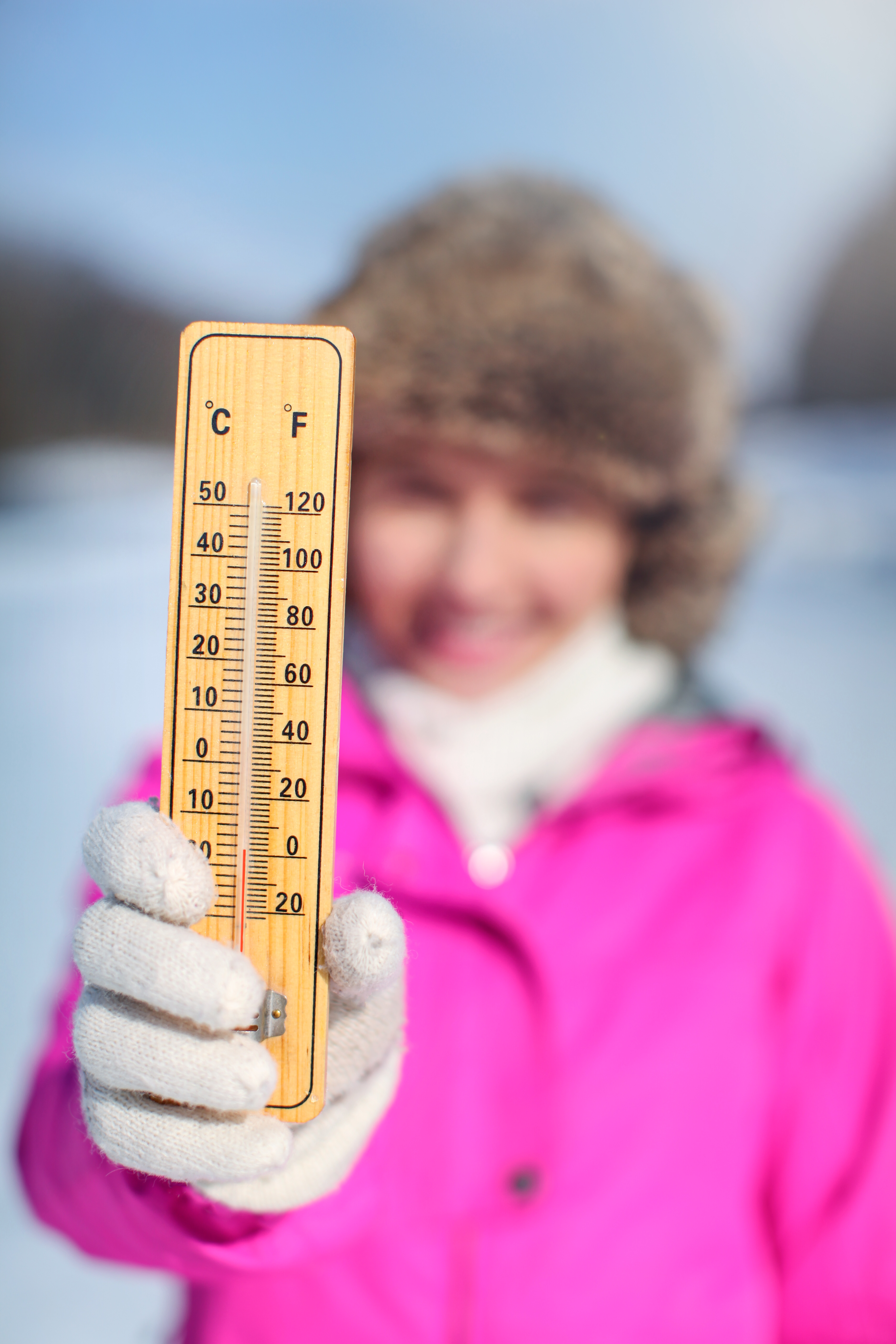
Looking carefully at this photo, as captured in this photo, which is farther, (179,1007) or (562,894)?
(562,894)

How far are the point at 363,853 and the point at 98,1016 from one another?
1.53 feet

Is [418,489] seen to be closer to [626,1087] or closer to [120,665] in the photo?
[626,1087]

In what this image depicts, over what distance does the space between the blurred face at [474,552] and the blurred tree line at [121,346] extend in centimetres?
39

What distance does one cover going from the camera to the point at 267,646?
1.48 feet

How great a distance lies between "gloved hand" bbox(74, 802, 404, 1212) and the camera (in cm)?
40

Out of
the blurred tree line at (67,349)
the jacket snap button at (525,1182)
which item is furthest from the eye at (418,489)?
the blurred tree line at (67,349)

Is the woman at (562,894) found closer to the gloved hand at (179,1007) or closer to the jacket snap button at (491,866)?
the jacket snap button at (491,866)

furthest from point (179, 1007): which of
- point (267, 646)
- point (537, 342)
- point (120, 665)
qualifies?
point (120, 665)

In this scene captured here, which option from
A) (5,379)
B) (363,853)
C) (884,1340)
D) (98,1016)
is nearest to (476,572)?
(363,853)

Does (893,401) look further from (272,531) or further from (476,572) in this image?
(272,531)

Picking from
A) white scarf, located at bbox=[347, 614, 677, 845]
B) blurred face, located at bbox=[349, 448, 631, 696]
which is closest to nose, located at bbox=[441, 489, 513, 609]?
blurred face, located at bbox=[349, 448, 631, 696]

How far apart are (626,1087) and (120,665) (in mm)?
1726

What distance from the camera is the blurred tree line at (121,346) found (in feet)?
5.27

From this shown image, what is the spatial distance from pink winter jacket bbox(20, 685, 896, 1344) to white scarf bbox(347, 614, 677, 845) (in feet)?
0.17
